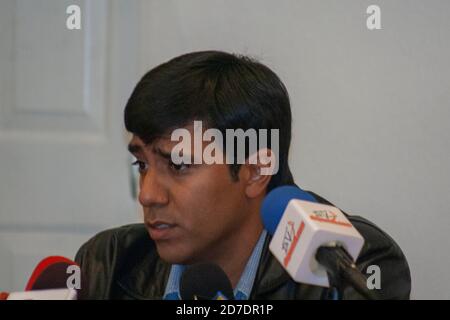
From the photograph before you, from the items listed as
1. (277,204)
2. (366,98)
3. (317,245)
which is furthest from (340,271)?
(366,98)

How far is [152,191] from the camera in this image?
1174 mm

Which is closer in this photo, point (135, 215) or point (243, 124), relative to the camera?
point (243, 124)

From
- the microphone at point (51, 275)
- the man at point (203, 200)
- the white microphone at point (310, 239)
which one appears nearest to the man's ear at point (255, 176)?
the man at point (203, 200)

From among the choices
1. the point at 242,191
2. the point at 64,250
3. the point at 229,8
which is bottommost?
the point at 64,250

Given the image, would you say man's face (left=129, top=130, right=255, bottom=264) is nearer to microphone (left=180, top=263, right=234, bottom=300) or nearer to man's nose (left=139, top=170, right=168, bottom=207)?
man's nose (left=139, top=170, right=168, bottom=207)

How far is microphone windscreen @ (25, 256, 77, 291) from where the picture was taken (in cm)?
93

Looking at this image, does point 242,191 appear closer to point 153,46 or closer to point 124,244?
point 124,244

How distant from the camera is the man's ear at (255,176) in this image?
130 cm

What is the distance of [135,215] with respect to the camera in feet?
6.06

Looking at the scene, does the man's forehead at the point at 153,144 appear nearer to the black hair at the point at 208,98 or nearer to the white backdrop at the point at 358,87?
the black hair at the point at 208,98

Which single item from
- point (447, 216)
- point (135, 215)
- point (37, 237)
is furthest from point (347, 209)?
point (37, 237)

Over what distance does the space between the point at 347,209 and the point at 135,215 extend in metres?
0.56

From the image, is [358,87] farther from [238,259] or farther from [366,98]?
[238,259]

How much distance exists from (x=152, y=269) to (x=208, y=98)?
0.35 m
